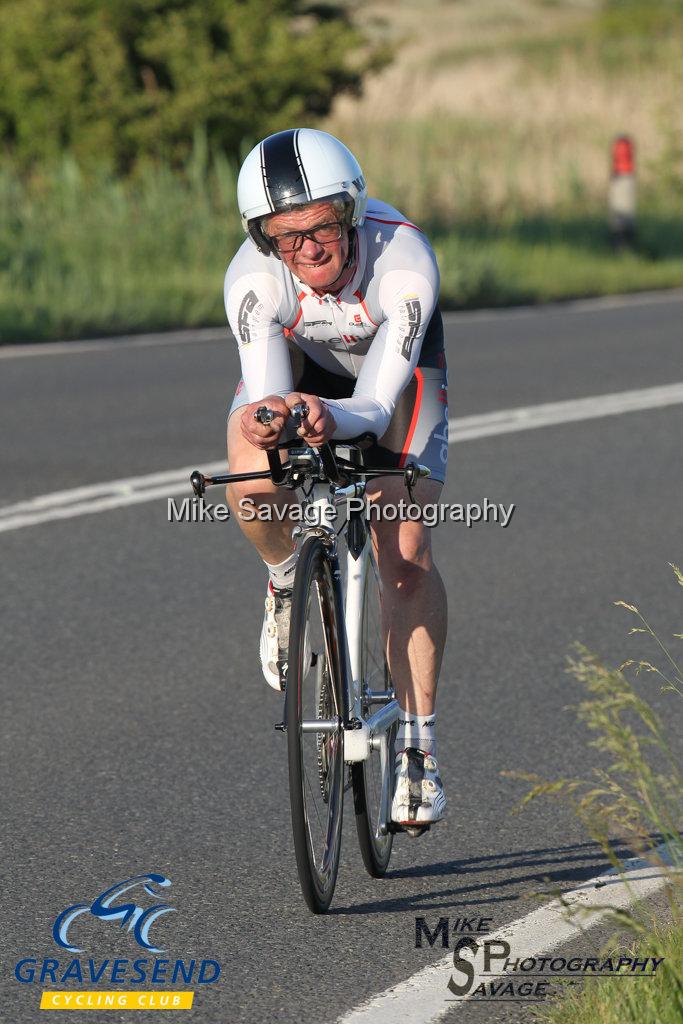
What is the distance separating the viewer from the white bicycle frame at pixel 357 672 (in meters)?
4.03

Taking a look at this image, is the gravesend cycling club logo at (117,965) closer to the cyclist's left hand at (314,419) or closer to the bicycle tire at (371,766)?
the bicycle tire at (371,766)

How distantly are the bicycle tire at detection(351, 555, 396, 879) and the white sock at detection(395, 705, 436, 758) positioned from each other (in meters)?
0.04

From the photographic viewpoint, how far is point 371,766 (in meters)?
4.46

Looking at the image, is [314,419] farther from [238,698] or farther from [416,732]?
[238,698]

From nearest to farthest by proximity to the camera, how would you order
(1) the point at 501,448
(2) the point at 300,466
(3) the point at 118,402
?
(2) the point at 300,466 → (1) the point at 501,448 → (3) the point at 118,402

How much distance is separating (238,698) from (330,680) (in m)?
1.57

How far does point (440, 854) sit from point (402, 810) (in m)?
0.25

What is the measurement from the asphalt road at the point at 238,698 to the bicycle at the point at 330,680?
15 centimetres

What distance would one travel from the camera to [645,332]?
14.5 metres

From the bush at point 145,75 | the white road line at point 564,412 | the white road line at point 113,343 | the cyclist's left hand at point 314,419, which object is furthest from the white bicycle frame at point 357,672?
the bush at point 145,75

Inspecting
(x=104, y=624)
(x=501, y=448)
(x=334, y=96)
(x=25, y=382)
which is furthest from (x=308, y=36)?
(x=104, y=624)

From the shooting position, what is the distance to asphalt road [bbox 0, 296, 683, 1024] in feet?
12.8

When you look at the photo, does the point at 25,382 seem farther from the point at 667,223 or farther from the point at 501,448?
the point at 667,223

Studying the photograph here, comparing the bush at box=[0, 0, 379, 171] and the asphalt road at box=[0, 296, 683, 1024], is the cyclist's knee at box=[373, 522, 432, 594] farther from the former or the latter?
the bush at box=[0, 0, 379, 171]
